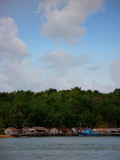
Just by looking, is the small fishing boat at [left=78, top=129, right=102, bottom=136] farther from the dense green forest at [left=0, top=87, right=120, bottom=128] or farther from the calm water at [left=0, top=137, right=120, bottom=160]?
the calm water at [left=0, top=137, right=120, bottom=160]

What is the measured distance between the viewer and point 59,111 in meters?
114

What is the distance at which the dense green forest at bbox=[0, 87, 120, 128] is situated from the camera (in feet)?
338

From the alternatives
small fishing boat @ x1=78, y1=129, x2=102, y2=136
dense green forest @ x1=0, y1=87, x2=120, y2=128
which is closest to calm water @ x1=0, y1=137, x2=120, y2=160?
dense green forest @ x1=0, y1=87, x2=120, y2=128

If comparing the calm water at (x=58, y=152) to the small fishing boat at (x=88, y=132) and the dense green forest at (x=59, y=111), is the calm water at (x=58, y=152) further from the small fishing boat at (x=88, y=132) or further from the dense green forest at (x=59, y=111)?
the small fishing boat at (x=88, y=132)

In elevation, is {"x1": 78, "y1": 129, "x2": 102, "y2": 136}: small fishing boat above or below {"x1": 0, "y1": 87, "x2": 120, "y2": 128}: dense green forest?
below

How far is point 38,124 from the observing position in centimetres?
11200

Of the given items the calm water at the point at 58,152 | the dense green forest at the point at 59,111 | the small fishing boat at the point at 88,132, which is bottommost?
the calm water at the point at 58,152

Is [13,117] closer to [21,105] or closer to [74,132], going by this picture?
[21,105]

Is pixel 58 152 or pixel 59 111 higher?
pixel 59 111

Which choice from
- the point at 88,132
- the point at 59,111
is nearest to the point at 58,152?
the point at 88,132

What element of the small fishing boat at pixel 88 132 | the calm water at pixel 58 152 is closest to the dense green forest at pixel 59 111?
the small fishing boat at pixel 88 132

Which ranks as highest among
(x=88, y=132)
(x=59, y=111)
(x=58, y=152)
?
(x=59, y=111)

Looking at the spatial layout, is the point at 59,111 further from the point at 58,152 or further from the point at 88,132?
the point at 58,152

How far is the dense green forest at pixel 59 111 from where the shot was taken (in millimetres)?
103125
